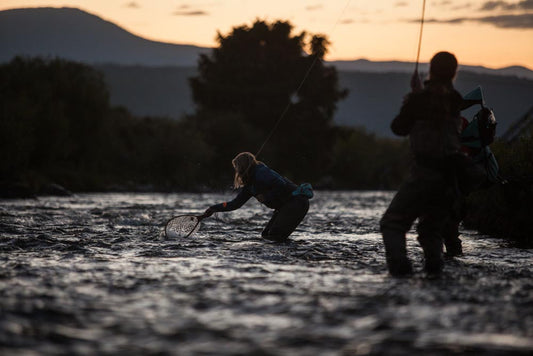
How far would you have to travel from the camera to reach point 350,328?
5812mm

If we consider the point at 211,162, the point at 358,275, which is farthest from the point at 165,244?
the point at 211,162

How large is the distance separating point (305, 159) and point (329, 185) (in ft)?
8.58

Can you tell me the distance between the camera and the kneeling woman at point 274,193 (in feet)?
41.8

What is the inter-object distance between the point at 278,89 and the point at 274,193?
1861 inches

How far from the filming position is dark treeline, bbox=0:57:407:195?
4066 centimetres

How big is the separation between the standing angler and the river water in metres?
0.40

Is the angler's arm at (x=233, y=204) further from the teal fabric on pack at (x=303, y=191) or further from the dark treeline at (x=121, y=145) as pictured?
the dark treeline at (x=121, y=145)

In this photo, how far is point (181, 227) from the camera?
13273mm

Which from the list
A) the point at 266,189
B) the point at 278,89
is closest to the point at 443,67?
the point at 266,189

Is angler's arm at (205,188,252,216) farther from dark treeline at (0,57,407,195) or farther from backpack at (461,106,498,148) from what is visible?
dark treeline at (0,57,407,195)

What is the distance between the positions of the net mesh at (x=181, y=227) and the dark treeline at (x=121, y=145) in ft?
63.0

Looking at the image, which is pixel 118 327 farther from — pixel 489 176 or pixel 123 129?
pixel 123 129

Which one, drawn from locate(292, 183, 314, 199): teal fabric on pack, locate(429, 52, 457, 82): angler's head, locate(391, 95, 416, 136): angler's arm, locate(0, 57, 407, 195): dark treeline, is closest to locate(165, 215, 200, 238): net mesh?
locate(292, 183, 314, 199): teal fabric on pack

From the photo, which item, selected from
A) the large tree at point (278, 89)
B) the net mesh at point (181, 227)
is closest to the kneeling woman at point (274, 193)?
the net mesh at point (181, 227)
